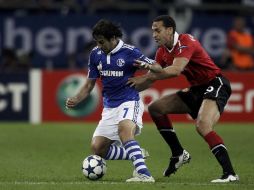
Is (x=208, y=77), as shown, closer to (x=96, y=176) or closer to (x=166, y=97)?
(x=166, y=97)

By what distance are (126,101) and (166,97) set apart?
0.99m

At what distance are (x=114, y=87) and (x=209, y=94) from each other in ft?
3.76

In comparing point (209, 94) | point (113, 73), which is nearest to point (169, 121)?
point (209, 94)

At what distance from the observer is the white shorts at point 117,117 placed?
10.4m

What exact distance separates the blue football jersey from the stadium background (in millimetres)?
3223

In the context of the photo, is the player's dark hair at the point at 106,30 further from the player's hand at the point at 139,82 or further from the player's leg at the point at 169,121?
the player's leg at the point at 169,121

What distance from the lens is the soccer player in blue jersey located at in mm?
10242

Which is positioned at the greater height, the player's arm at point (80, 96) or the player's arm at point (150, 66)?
the player's arm at point (150, 66)

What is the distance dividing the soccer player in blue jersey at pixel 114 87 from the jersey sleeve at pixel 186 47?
365 millimetres

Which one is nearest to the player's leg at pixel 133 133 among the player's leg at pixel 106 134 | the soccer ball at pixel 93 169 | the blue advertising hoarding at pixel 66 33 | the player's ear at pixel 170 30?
the player's leg at pixel 106 134

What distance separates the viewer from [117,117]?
411 inches

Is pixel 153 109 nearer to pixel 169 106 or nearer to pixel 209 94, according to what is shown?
pixel 169 106

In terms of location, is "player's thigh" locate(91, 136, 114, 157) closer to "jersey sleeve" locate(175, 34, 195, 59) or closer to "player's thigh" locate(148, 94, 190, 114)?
"player's thigh" locate(148, 94, 190, 114)

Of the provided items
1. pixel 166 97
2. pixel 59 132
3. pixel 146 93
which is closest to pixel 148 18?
pixel 146 93
